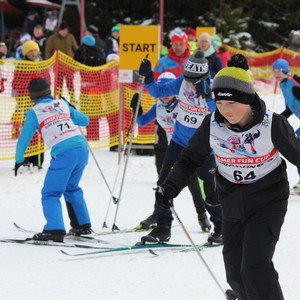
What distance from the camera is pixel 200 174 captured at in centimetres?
641

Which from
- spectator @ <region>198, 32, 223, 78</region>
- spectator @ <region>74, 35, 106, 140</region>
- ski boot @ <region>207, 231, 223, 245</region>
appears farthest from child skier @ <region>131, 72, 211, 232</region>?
spectator @ <region>74, 35, 106, 140</region>

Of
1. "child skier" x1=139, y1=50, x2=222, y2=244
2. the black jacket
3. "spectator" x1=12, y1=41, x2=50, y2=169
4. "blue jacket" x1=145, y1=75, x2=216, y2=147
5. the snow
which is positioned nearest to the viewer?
the black jacket

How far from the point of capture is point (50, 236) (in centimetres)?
641

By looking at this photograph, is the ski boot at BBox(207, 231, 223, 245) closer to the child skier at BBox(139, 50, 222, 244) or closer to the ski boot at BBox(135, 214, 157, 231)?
the child skier at BBox(139, 50, 222, 244)

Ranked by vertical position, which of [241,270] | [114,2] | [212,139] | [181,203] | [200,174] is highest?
[212,139]

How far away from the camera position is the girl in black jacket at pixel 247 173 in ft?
12.2

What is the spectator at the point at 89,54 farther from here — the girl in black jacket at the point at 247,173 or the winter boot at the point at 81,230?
the girl in black jacket at the point at 247,173

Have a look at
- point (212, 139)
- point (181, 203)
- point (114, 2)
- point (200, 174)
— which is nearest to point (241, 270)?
point (212, 139)

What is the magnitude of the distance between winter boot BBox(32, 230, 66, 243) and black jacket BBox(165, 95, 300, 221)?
2549mm

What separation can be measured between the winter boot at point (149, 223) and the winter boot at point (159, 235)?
1.97 ft

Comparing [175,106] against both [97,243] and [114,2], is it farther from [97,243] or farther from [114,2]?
[114,2]

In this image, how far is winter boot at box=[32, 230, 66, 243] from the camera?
21.0 ft

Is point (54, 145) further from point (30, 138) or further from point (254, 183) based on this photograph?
point (254, 183)

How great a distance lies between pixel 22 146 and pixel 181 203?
2.65 metres
